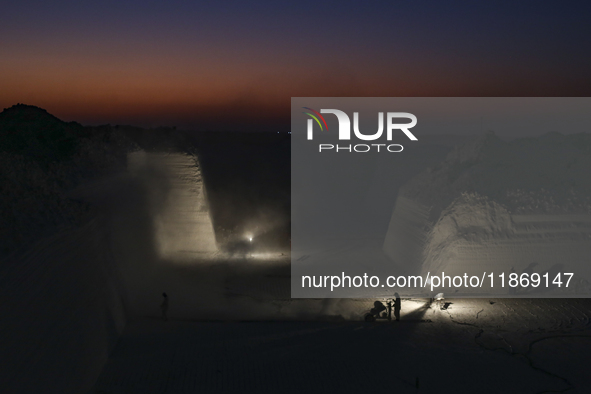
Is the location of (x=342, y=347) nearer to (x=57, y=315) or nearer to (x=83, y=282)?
(x=83, y=282)

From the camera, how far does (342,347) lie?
9547 millimetres

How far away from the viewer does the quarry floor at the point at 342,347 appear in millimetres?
8062

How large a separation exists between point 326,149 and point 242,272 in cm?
2016

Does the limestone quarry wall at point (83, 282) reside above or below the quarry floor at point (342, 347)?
above

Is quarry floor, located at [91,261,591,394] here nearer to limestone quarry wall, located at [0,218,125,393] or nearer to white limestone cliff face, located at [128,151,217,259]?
limestone quarry wall, located at [0,218,125,393]

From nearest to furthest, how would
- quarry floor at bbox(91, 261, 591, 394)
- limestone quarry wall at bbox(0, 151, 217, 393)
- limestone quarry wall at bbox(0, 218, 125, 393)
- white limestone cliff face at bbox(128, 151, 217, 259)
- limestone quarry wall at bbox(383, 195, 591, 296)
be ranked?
1. limestone quarry wall at bbox(0, 218, 125, 393)
2. limestone quarry wall at bbox(0, 151, 217, 393)
3. quarry floor at bbox(91, 261, 591, 394)
4. limestone quarry wall at bbox(383, 195, 591, 296)
5. white limestone cliff face at bbox(128, 151, 217, 259)

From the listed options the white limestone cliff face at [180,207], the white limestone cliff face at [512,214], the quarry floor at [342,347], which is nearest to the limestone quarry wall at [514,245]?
the white limestone cliff face at [512,214]

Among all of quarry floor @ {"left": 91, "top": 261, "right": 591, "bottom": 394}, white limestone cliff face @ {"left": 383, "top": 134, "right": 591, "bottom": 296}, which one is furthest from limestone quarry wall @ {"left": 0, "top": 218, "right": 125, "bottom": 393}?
white limestone cliff face @ {"left": 383, "top": 134, "right": 591, "bottom": 296}

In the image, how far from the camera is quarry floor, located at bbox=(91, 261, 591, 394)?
26.5 ft

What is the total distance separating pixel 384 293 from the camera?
44.7 ft

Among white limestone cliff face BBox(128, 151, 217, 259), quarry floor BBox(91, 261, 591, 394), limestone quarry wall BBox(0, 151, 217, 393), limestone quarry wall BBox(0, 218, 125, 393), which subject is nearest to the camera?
limestone quarry wall BBox(0, 218, 125, 393)

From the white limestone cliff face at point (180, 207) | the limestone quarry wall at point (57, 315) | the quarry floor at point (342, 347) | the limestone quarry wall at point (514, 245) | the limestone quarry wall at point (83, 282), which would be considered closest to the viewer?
the limestone quarry wall at point (57, 315)

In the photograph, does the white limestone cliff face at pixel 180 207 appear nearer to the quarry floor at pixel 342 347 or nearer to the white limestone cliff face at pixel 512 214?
the quarry floor at pixel 342 347

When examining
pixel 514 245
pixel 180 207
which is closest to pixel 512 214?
pixel 514 245
